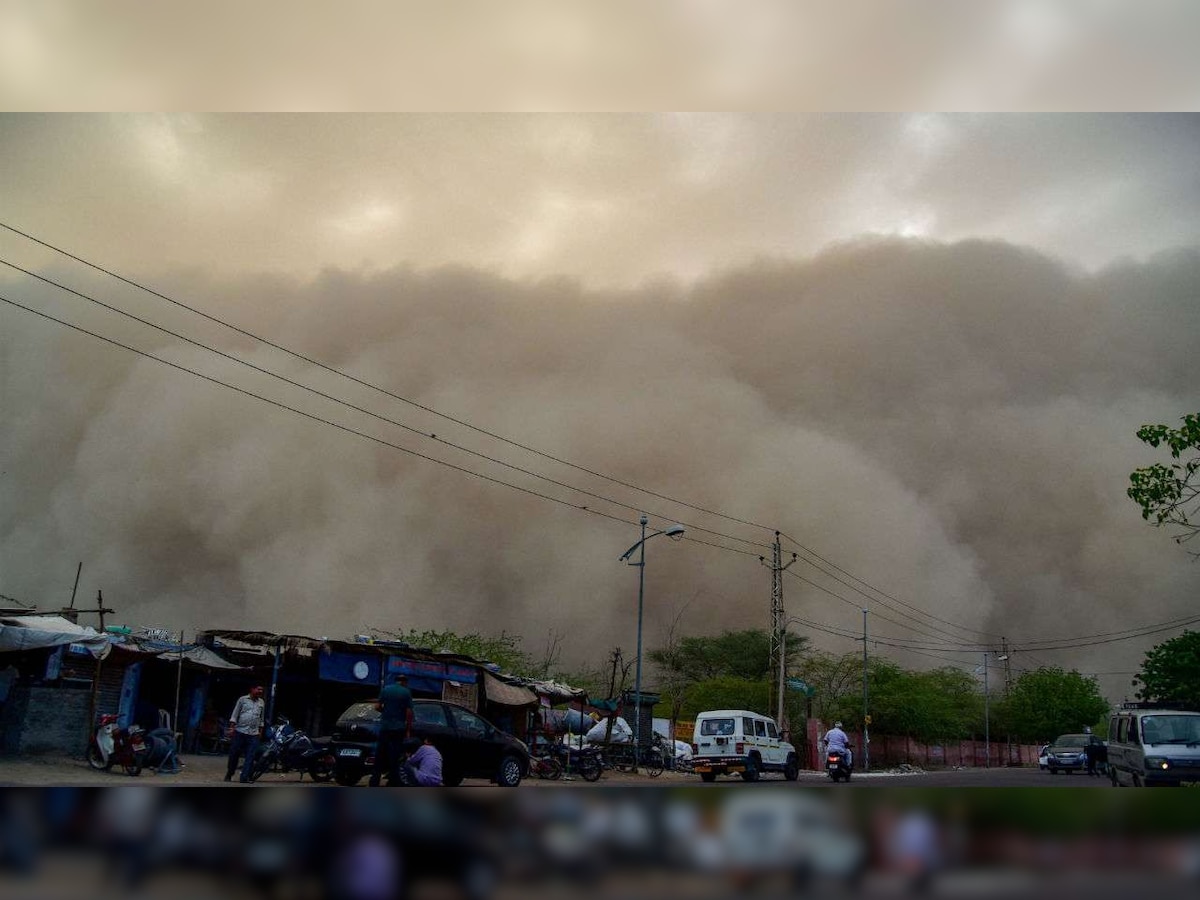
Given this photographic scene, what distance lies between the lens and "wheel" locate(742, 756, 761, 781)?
23203mm

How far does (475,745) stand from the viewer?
45.3ft

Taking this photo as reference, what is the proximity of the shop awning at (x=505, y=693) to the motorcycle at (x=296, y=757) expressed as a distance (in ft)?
24.9

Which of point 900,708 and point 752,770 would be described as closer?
point 752,770

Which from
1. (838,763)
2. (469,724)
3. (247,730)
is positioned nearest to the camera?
(247,730)

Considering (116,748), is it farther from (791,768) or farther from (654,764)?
(791,768)

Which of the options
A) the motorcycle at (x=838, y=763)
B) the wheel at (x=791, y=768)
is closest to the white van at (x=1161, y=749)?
the motorcycle at (x=838, y=763)

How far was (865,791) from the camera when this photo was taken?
1661 mm

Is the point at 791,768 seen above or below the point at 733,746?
below

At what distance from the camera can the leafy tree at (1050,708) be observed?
232 ft

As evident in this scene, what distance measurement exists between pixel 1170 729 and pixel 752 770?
10385mm

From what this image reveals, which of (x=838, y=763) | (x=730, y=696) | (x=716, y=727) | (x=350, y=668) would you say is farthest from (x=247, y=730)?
(x=730, y=696)

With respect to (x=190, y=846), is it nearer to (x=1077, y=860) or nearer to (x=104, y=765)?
(x=1077, y=860)

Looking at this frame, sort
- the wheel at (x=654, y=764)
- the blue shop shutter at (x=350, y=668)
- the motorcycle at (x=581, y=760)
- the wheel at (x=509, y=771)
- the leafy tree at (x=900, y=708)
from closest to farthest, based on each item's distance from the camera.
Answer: the wheel at (x=509, y=771), the blue shop shutter at (x=350, y=668), the motorcycle at (x=581, y=760), the wheel at (x=654, y=764), the leafy tree at (x=900, y=708)

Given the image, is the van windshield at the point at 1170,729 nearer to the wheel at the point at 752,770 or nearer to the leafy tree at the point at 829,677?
the wheel at the point at 752,770
